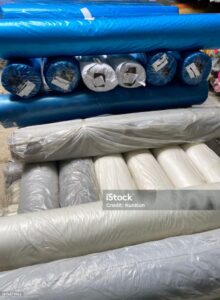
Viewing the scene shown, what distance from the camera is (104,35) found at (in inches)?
50.1

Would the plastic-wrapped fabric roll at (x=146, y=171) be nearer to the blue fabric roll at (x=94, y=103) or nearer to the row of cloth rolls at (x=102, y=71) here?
the blue fabric roll at (x=94, y=103)

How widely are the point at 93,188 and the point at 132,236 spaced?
42cm

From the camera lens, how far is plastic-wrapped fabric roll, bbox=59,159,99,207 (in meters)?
1.21

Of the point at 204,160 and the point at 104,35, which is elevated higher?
the point at 104,35

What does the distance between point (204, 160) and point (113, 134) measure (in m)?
0.54

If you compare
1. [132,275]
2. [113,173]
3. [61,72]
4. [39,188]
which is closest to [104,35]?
[61,72]

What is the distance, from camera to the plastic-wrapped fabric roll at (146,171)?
128 centimetres

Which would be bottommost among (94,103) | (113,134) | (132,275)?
(132,275)

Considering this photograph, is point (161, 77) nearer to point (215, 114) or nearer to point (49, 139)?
point (215, 114)

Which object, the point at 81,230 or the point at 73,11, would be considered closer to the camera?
the point at 81,230

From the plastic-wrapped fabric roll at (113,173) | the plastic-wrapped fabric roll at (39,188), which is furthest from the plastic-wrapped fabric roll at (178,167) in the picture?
the plastic-wrapped fabric roll at (39,188)

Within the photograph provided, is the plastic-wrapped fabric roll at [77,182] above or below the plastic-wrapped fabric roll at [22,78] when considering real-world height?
below

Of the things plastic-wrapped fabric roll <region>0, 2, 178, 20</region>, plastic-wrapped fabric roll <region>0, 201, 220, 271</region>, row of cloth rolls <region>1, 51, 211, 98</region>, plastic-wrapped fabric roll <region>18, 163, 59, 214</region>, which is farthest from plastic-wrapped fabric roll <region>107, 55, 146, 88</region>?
plastic-wrapped fabric roll <region>0, 201, 220, 271</region>

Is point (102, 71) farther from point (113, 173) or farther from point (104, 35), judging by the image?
point (113, 173)
